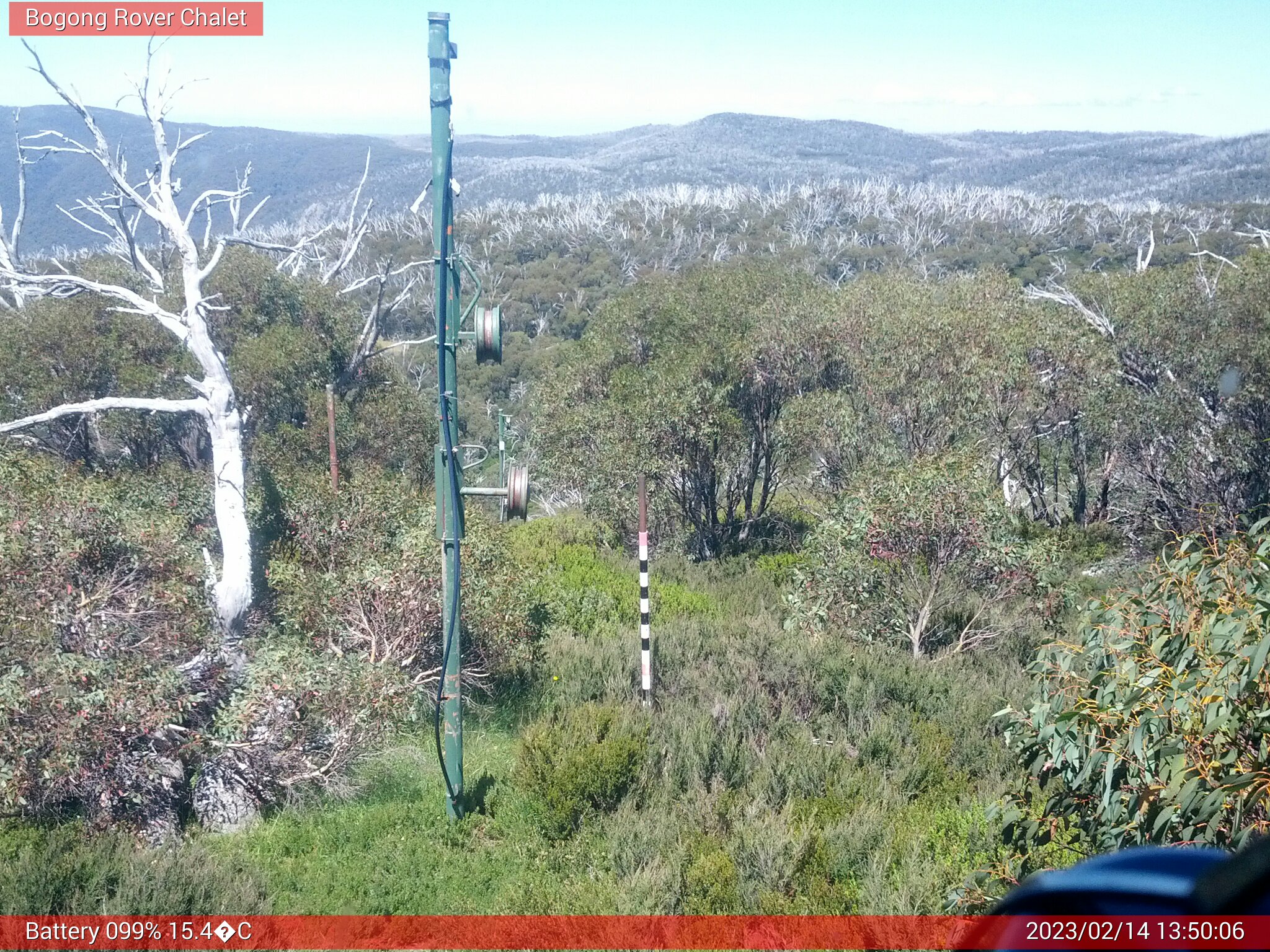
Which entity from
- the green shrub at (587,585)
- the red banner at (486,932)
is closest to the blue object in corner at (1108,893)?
the red banner at (486,932)

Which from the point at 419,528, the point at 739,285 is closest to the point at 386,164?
the point at 739,285

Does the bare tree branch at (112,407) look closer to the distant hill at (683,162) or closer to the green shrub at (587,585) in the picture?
the green shrub at (587,585)

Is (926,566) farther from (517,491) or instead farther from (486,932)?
(486,932)

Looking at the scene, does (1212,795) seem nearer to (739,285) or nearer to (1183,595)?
(1183,595)

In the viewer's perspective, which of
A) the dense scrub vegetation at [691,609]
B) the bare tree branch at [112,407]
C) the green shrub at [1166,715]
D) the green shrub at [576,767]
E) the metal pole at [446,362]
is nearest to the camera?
the green shrub at [1166,715]

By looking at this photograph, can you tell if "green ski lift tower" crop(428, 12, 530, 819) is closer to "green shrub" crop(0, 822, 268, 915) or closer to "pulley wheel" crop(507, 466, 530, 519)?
"pulley wheel" crop(507, 466, 530, 519)

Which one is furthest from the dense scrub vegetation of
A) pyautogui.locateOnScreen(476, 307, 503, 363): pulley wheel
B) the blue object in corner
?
pyautogui.locateOnScreen(476, 307, 503, 363): pulley wheel

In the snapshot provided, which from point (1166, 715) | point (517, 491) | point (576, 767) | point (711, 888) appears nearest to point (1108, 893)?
point (1166, 715)
